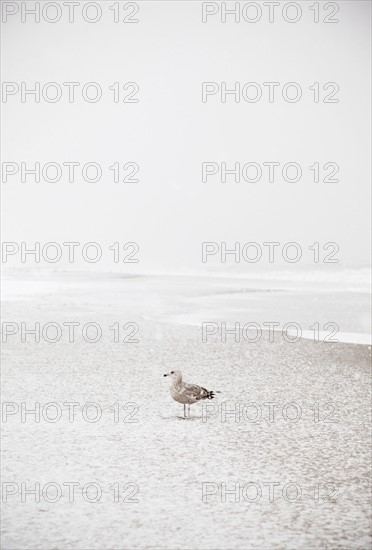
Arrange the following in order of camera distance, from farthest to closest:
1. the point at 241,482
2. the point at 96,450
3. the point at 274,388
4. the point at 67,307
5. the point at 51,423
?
the point at 67,307, the point at 274,388, the point at 51,423, the point at 96,450, the point at 241,482

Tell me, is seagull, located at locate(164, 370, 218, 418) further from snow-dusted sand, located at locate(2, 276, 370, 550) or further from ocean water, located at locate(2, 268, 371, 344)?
ocean water, located at locate(2, 268, 371, 344)

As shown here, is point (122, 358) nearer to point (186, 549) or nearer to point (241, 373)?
point (241, 373)

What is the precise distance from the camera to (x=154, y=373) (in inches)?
473

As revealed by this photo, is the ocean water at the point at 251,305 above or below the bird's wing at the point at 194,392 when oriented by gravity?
above

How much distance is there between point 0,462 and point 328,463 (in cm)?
344

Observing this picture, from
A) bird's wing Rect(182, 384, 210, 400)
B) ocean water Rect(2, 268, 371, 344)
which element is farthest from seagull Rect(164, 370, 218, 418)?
ocean water Rect(2, 268, 371, 344)

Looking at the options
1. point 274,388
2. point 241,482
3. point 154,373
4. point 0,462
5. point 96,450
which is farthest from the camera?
point 154,373

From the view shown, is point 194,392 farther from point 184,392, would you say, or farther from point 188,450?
point 188,450

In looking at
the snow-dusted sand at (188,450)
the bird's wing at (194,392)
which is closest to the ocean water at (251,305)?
the snow-dusted sand at (188,450)

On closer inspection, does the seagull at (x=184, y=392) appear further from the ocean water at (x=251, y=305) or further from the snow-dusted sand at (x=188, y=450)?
the ocean water at (x=251, y=305)

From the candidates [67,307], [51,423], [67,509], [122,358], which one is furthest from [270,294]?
[67,509]

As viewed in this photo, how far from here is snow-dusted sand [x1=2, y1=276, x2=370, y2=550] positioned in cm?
526

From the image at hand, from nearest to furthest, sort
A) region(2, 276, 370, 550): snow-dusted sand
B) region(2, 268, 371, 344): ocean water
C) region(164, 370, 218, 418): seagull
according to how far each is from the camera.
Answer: region(2, 276, 370, 550): snow-dusted sand, region(164, 370, 218, 418): seagull, region(2, 268, 371, 344): ocean water

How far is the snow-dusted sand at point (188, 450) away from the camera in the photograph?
5262 millimetres
